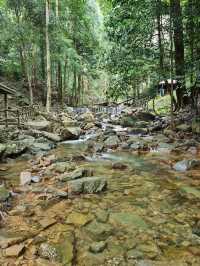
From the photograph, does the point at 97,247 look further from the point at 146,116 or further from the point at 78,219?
the point at 146,116

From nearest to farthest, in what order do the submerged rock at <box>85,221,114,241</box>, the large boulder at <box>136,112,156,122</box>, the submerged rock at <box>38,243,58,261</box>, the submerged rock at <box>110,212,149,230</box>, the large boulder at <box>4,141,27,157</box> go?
1. the submerged rock at <box>38,243,58,261</box>
2. the submerged rock at <box>85,221,114,241</box>
3. the submerged rock at <box>110,212,149,230</box>
4. the large boulder at <box>4,141,27,157</box>
5. the large boulder at <box>136,112,156,122</box>

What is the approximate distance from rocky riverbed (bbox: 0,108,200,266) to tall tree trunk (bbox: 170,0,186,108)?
414 cm

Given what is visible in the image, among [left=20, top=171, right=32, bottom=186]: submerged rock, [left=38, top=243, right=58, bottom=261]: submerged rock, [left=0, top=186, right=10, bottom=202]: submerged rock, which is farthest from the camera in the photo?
[left=20, top=171, right=32, bottom=186]: submerged rock

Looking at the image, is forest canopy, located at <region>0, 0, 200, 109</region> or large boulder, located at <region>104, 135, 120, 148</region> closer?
large boulder, located at <region>104, 135, 120, 148</region>

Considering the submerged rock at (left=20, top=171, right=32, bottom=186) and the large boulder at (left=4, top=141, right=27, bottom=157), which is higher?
the large boulder at (left=4, top=141, right=27, bottom=157)

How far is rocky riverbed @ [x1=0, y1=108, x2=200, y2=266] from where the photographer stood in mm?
4344

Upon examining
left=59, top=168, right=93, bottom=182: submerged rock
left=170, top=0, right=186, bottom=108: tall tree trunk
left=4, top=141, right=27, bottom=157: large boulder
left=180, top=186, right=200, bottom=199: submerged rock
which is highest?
left=170, top=0, right=186, bottom=108: tall tree trunk

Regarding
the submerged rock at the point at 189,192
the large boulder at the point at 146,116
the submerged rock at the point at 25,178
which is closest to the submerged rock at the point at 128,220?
the submerged rock at the point at 189,192

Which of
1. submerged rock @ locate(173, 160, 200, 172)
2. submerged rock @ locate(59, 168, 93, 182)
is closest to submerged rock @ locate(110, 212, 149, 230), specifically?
submerged rock @ locate(59, 168, 93, 182)

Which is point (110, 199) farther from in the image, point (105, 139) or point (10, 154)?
point (105, 139)

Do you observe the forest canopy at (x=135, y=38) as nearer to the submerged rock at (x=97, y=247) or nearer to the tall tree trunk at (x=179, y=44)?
the tall tree trunk at (x=179, y=44)

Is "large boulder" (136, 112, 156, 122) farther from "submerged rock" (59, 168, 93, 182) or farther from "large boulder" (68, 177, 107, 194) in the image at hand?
"large boulder" (68, 177, 107, 194)

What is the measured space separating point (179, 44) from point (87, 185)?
1043 centimetres

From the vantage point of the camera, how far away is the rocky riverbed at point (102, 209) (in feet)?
14.3
